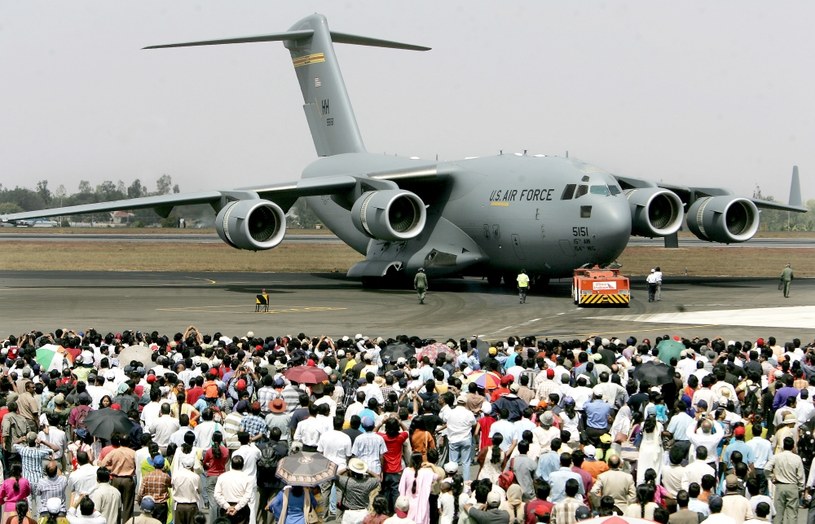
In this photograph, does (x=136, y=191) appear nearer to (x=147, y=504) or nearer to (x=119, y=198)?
(x=119, y=198)

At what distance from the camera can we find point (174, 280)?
4684cm

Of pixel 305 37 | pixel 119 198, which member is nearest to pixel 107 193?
pixel 119 198

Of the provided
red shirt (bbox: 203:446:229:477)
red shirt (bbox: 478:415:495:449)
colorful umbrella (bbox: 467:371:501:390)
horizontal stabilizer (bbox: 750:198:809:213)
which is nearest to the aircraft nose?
horizontal stabilizer (bbox: 750:198:809:213)

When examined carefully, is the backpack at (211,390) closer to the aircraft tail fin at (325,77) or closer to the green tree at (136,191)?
the aircraft tail fin at (325,77)

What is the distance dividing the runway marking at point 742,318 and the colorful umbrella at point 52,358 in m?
17.2

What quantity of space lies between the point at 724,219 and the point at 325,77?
18114mm

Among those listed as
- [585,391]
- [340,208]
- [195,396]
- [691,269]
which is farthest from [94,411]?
[691,269]

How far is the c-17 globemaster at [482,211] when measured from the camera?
119 ft

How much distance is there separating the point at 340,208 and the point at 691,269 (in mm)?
21814

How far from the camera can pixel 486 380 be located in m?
15.0

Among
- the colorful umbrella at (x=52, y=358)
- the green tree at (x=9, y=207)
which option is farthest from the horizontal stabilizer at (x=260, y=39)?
the green tree at (x=9, y=207)

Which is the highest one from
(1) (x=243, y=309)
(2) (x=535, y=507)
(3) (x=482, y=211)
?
(3) (x=482, y=211)

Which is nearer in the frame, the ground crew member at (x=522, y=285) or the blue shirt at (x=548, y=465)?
the blue shirt at (x=548, y=465)

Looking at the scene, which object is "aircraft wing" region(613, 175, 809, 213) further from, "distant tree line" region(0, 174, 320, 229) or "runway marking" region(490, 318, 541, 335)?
"distant tree line" region(0, 174, 320, 229)
